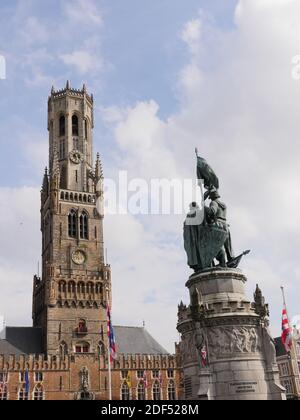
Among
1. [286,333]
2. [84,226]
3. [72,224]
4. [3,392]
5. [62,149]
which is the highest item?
[62,149]

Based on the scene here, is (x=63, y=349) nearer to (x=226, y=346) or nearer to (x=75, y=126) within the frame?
(x=75, y=126)

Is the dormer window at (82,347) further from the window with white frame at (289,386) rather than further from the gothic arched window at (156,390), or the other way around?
the window with white frame at (289,386)

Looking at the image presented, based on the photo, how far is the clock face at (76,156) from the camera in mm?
93438

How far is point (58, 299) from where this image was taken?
7975 centimetres

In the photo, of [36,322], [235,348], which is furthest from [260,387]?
[36,322]

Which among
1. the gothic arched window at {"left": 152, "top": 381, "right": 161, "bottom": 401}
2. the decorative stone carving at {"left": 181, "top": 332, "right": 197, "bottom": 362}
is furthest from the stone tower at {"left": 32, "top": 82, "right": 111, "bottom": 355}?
the decorative stone carving at {"left": 181, "top": 332, "right": 197, "bottom": 362}

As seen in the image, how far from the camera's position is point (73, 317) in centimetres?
7931

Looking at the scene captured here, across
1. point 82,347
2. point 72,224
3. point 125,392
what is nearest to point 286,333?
point 125,392

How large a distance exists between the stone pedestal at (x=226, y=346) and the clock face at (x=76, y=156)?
69679 millimetres

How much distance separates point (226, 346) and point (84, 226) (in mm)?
65776

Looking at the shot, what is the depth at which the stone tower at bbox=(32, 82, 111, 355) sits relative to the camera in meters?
78.7

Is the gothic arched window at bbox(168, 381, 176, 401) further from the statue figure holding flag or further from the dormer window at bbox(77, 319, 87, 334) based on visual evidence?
the statue figure holding flag

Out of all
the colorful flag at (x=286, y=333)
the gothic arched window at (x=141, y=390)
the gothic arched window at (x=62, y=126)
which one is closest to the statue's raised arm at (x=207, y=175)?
the colorful flag at (x=286, y=333)

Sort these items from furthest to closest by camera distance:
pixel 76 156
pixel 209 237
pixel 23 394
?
1. pixel 76 156
2. pixel 23 394
3. pixel 209 237
